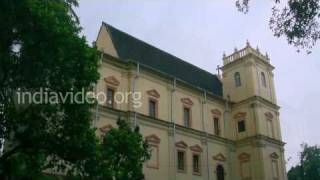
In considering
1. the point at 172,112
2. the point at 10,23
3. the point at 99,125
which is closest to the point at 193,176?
the point at 172,112

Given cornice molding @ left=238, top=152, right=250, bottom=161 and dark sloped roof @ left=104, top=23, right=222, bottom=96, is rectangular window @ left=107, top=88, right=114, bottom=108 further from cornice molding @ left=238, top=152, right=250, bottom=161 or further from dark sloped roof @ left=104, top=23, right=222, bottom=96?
cornice molding @ left=238, top=152, right=250, bottom=161

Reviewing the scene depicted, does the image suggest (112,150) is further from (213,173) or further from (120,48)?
(213,173)

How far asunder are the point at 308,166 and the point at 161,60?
2151 cm

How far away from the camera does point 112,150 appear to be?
51.2 ft

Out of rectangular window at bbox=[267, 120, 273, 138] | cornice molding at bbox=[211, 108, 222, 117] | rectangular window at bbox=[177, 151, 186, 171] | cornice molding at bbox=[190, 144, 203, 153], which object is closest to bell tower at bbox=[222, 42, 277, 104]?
rectangular window at bbox=[267, 120, 273, 138]

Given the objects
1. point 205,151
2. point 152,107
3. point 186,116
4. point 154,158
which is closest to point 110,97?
point 152,107

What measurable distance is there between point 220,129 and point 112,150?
18947mm

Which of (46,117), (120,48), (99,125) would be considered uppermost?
(120,48)

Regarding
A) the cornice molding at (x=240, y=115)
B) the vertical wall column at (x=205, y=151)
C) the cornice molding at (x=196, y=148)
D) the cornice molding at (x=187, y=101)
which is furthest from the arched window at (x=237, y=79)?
the cornice molding at (x=196, y=148)

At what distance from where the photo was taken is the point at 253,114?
3381 cm

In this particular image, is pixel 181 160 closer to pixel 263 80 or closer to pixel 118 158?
pixel 263 80

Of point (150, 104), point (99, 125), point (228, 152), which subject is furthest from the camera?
point (228, 152)

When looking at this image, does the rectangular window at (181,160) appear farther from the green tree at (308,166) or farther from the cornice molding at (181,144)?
the green tree at (308,166)

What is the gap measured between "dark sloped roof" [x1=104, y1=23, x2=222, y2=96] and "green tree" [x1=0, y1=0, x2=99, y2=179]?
1365 cm
